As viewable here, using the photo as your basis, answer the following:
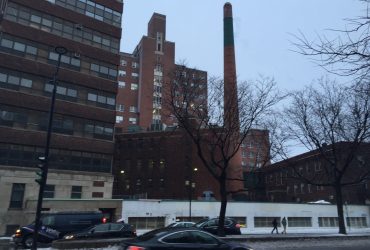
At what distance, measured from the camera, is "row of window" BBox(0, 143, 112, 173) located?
139 feet

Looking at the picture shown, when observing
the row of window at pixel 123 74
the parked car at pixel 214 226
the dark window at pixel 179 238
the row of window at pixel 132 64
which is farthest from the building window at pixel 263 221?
the row of window at pixel 132 64

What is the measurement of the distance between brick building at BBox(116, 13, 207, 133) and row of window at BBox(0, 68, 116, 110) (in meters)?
37.7

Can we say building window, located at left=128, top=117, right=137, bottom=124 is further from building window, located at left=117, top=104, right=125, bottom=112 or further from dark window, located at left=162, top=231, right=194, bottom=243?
dark window, located at left=162, top=231, right=194, bottom=243

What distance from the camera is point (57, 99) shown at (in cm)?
4678

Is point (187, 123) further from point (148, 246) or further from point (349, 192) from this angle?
point (349, 192)

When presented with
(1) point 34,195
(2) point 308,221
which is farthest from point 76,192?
(2) point 308,221

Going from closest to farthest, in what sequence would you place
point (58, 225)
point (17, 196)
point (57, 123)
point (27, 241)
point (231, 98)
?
point (27, 241)
point (58, 225)
point (231, 98)
point (17, 196)
point (57, 123)

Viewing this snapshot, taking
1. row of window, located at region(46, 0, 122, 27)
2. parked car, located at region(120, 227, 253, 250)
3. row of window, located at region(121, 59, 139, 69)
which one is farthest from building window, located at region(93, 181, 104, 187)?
row of window, located at region(121, 59, 139, 69)

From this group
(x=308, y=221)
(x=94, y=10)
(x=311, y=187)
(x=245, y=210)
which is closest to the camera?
(x=245, y=210)

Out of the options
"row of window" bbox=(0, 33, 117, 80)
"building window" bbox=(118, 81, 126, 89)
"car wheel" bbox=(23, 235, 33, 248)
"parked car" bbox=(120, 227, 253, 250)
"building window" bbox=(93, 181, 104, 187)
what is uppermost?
"building window" bbox=(118, 81, 126, 89)

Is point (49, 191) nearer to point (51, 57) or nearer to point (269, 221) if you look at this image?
point (51, 57)

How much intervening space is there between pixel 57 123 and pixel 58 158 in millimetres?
4095

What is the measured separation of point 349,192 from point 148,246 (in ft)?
209

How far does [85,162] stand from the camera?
157ft
